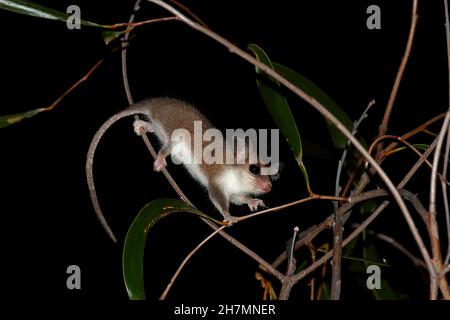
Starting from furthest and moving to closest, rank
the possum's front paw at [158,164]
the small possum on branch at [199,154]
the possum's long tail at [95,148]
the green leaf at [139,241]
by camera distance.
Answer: the small possum on branch at [199,154], the possum's front paw at [158,164], the possum's long tail at [95,148], the green leaf at [139,241]

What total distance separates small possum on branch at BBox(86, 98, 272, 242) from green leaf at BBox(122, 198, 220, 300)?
3.63 feet

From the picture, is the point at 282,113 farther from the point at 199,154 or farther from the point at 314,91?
the point at 199,154

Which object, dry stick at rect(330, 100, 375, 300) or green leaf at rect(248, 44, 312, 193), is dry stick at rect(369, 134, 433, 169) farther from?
green leaf at rect(248, 44, 312, 193)

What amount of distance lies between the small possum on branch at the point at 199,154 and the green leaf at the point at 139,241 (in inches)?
43.5

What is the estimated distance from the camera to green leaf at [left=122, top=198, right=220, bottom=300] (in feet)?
5.74

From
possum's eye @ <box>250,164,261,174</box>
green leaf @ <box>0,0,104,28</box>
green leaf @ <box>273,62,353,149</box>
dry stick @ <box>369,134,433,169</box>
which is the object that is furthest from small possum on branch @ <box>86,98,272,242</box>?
green leaf @ <box>0,0,104,28</box>

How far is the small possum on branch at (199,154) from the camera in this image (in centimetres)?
323

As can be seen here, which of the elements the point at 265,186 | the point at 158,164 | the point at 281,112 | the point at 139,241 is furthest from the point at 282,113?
the point at 265,186

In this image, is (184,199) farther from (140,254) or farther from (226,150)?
(226,150)

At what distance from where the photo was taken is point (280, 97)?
209 cm

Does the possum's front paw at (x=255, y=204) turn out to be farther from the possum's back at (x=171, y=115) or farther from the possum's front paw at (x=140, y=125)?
the possum's front paw at (x=140, y=125)

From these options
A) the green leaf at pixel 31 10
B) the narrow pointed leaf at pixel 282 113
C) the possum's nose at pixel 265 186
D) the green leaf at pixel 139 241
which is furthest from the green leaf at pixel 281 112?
the possum's nose at pixel 265 186

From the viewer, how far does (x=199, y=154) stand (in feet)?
11.1
